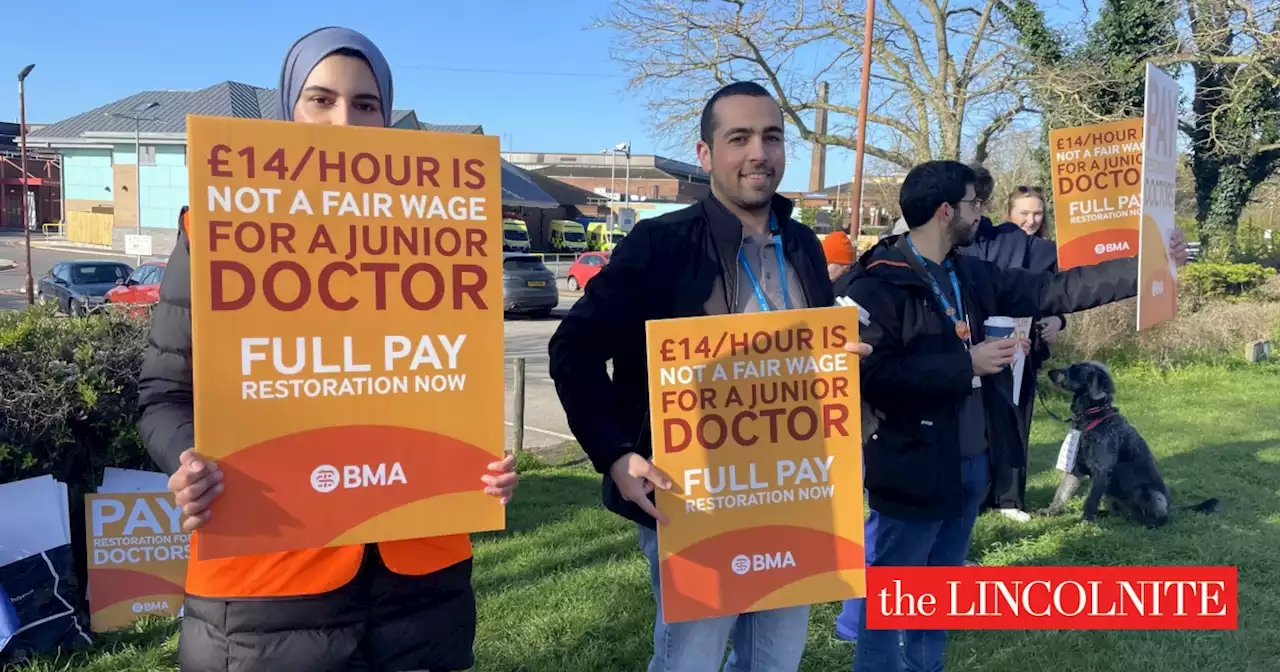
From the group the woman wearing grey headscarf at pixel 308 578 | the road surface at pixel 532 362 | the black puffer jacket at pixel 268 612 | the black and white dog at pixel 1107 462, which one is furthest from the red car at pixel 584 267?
the black puffer jacket at pixel 268 612

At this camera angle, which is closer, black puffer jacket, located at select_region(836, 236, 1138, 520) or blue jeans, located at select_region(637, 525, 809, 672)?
blue jeans, located at select_region(637, 525, 809, 672)

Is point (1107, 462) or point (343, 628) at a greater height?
point (343, 628)

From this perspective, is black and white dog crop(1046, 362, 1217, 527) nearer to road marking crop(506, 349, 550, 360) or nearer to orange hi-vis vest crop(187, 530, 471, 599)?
orange hi-vis vest crop(187, 530, 471, 599)

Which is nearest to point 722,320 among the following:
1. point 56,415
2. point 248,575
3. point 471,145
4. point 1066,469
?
point 471,145

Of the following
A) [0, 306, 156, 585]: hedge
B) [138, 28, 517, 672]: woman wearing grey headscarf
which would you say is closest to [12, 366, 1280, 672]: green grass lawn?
[0, 306, 156, 585]: hedge

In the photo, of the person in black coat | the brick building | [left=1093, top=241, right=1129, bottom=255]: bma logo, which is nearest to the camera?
[left=1093, top=241, right=1129, bottom=255]: bma logo

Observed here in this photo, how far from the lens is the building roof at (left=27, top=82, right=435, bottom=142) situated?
155ft

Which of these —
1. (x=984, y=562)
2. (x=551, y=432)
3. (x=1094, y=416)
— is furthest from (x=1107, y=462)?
(x=551, y=432)

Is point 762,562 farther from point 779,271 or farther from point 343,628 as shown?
point 343,628

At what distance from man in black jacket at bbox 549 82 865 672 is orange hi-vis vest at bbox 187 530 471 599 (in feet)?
2.04

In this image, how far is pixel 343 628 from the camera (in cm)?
175

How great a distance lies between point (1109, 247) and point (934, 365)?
6.31ft

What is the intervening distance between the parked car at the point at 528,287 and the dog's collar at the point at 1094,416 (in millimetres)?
16304

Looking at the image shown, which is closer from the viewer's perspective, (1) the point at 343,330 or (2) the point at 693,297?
(1) the point at 343,330
